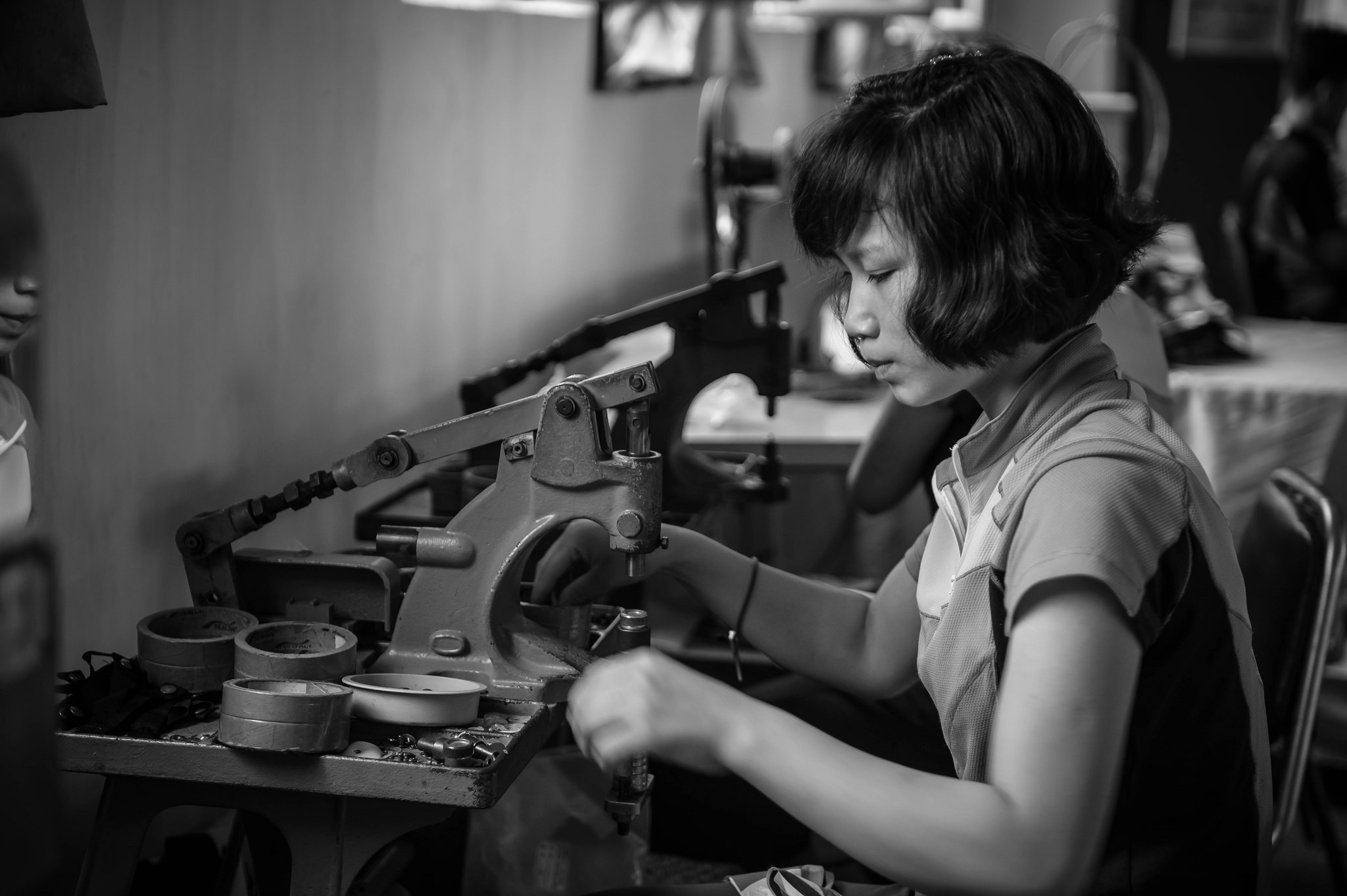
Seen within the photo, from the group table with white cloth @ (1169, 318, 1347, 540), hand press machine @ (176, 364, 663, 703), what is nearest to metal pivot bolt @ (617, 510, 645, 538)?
hand press machine @ (176, 364, 663, 703)

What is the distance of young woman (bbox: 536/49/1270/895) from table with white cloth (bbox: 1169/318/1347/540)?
262 centimetres

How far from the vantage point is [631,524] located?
47.3 inches

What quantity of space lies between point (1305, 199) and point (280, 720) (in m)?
5.19

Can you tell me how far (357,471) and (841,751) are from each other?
558mm

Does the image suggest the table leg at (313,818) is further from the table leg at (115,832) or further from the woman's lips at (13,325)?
the woman's lips at (13,325)

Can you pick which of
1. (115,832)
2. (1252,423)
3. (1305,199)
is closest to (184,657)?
(115,832)

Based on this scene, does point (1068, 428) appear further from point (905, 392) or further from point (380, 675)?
point (380, 675)

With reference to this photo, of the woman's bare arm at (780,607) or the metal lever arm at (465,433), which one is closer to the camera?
the metal lever arm at (465,433)

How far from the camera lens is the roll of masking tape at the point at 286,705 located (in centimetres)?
104

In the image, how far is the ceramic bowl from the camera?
112 cm

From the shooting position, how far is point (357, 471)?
1260mm

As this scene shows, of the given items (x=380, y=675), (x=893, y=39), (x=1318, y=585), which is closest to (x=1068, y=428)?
(x=380, y=675)

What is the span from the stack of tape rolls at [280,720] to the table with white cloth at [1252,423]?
2.97 metres

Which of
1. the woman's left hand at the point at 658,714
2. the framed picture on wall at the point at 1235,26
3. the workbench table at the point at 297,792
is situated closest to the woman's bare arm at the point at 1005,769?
the woman's left hand at the point at 658,714
